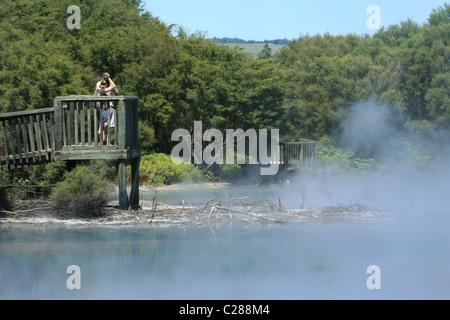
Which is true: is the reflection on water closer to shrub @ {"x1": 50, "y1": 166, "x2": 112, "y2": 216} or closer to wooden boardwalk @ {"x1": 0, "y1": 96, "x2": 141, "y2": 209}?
shrub @ {"x1": 50, "y1": 166, "x2": 112, "y2": 216}

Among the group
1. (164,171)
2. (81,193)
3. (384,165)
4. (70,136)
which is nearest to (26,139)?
(70,136)

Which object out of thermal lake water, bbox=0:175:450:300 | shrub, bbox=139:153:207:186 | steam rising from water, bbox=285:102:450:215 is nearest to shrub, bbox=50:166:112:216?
thermal lake water, bbox=0:175:450:300

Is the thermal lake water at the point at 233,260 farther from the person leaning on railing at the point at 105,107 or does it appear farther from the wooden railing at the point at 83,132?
the person leaning on railing at the point at 105,107

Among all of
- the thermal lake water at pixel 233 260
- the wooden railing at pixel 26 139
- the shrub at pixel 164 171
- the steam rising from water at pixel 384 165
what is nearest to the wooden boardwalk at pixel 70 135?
the wooden railing at pixel 26 139

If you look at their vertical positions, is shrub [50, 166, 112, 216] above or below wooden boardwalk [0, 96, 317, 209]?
below

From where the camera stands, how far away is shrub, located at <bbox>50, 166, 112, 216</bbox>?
11820 millimetres

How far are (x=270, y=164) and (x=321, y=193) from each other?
532 centimetres

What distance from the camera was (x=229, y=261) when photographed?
9.16 m

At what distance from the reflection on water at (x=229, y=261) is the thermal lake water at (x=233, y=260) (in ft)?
0.04

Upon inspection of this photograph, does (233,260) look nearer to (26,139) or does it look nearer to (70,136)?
(70,136)

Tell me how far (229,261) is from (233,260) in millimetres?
84

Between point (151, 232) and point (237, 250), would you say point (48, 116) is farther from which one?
point (237, 250)

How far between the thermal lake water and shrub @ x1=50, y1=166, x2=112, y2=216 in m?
0.64
